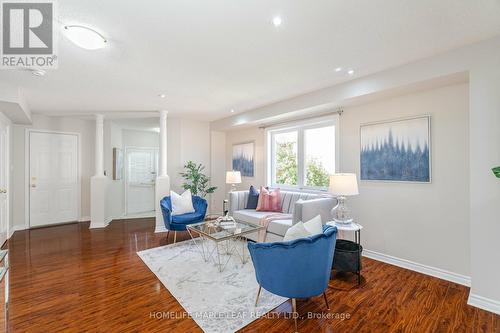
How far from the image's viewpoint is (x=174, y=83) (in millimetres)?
3311

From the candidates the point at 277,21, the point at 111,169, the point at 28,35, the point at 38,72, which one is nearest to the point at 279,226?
the point at 277,21

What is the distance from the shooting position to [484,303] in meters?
2.21

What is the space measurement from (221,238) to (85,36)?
240 cm

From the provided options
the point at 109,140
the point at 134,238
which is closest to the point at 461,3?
the point at 134,238

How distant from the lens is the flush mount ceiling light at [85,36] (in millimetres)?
1914

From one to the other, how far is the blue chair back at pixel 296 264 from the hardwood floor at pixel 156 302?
295 mm

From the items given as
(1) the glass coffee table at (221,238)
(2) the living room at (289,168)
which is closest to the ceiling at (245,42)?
(2) the living room at (289,168)

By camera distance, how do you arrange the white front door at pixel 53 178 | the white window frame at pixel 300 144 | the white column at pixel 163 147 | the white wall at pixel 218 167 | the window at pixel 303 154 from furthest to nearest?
the white wall at pixel 218 167 → the white front door at pixel 53 178 → the white column at pixel 163 147 → the window at pixel 303 154 → the white window frame at pixel 300 144

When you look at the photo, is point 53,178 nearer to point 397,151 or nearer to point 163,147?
point 163,147

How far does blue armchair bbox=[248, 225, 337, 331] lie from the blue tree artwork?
1722mm

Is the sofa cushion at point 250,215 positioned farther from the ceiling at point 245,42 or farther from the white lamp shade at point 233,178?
the ceiling at point 245,42

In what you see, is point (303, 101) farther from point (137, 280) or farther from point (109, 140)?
point (109, 140)

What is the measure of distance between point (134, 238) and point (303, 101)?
12.8 feet

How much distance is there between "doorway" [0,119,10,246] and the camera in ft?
13.0
